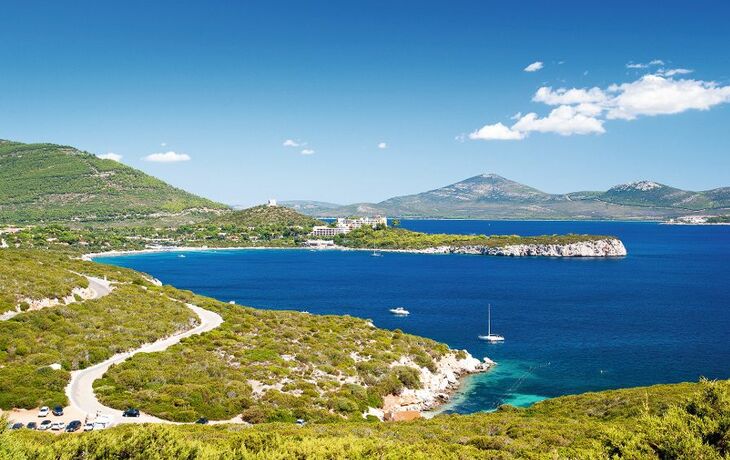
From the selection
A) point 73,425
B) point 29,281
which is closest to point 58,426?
point 73,425

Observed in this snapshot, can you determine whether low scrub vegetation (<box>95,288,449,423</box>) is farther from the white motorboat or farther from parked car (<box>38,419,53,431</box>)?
the white motorboat

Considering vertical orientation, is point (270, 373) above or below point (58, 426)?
below

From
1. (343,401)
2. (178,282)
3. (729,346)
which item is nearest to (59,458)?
(343,401)

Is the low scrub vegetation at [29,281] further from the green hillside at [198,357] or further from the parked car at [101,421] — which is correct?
the parked car at [101,421]

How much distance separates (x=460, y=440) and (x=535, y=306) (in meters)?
88.4

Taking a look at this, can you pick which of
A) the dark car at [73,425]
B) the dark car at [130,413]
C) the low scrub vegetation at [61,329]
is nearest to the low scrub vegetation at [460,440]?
the dark car at [130,413]

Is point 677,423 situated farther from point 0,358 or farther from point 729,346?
point 729,346

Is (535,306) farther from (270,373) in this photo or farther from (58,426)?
(58,426)

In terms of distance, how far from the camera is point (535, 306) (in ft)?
373

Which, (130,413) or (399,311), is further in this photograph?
(399,311)

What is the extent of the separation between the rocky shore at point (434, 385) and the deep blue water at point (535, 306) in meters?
2.09

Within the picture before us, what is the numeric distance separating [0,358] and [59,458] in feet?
110

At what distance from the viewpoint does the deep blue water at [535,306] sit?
218 ft

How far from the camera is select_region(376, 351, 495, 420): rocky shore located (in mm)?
53281
